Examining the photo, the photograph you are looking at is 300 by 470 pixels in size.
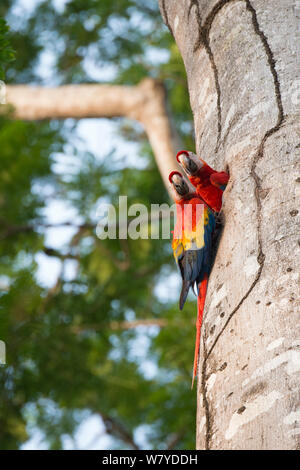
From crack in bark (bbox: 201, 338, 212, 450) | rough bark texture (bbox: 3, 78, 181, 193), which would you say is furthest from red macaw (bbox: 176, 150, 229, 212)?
rough bark texture (bbox: 3, 78, 181, 193)

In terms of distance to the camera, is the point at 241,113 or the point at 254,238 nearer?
the point at 254,238

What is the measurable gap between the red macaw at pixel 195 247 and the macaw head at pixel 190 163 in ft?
0.33

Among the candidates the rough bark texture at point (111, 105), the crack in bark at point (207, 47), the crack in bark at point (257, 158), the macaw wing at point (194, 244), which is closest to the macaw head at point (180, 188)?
the macaw wing at point (194, 244)

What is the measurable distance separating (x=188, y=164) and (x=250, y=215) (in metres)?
0.72

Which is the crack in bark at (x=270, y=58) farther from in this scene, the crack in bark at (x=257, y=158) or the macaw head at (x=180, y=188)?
the macaw head at (x=180, y=188)

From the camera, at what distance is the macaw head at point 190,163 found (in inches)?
83.0

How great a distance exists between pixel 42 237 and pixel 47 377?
3.90 feet

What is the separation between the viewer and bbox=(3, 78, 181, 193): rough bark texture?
4.17 meters

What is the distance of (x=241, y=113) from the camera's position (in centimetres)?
172

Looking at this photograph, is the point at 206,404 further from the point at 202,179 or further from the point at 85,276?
the point at 85,276

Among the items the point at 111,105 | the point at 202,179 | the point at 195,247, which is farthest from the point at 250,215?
the point at 111,105

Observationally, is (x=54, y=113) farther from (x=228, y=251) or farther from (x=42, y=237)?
(x=228, y=251)

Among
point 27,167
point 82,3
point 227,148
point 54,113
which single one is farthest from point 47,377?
point 82,3

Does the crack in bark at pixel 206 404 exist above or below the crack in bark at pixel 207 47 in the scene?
below
